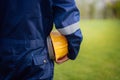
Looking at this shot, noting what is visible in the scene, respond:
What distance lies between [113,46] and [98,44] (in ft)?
2.07

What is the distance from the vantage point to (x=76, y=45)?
10.7ft

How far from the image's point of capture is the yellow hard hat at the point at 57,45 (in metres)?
3.26

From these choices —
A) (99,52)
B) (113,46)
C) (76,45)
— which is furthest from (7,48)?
(113,46)

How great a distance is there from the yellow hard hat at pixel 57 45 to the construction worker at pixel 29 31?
0.09m

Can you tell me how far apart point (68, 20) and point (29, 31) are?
1.03ft

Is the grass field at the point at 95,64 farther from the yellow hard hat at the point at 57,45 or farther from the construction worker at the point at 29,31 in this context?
the construction worker at the point at 29,31

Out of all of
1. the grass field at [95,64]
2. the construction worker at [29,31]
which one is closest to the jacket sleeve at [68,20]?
the construction worker at [29,31]

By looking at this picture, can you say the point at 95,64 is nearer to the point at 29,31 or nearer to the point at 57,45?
the point at 57,45

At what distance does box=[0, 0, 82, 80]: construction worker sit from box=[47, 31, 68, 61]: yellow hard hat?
9cm

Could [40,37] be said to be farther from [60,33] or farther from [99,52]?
[99,52]

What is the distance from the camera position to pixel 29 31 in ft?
9.95

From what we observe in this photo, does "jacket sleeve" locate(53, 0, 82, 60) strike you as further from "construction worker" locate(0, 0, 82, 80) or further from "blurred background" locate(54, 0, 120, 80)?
"blurred background" locate(54, 0, 120, 80)

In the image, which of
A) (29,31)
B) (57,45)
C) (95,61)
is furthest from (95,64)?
(29,31)

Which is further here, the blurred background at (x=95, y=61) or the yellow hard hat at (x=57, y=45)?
the blurred background at (x=95, y=61)
